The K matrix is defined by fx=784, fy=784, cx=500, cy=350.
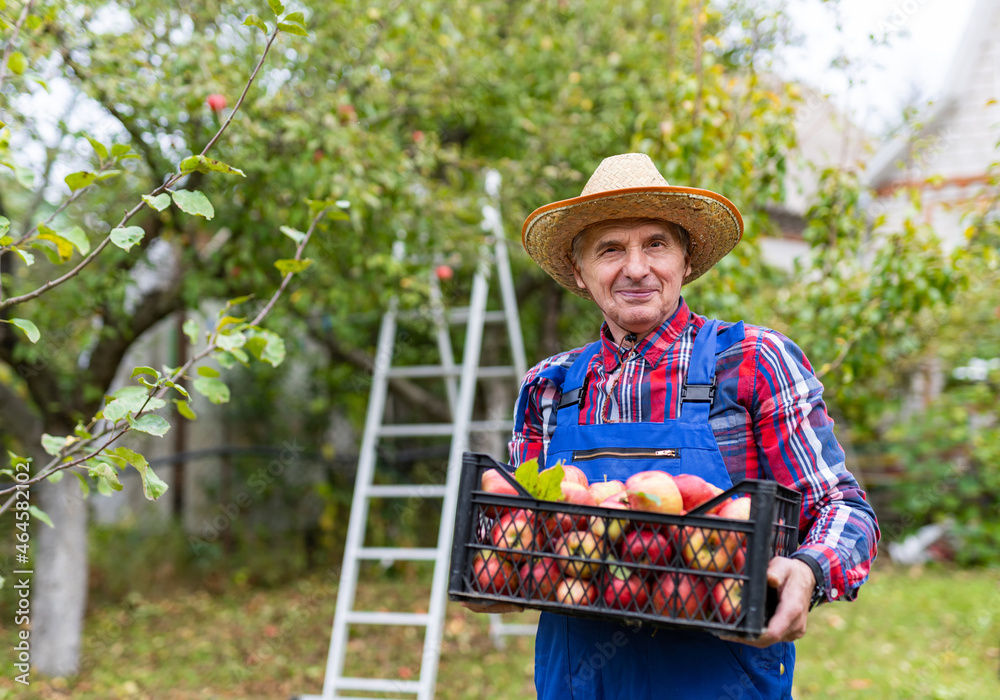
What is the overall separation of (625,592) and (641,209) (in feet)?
2.82

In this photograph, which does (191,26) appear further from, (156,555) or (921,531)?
(921,531)

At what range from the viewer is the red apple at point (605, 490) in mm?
1362

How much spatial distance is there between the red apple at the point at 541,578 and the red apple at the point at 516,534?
25 millimetres

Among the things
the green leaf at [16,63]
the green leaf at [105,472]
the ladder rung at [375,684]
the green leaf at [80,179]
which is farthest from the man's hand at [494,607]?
the ladder rung at [375,684]

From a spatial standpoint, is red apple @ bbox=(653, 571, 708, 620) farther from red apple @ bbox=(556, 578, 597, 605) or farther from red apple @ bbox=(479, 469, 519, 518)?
red apple @ bbox=(479, 469, 519, 518)

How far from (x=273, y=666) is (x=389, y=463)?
83.7 inches

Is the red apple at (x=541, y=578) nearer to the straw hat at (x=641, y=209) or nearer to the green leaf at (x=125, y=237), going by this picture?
the straw hat at (x=641, y=209)

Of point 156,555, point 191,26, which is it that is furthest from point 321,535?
point 191,26

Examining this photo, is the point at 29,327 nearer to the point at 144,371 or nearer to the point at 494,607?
the point at 144,371

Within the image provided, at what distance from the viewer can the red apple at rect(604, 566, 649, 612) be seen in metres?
1.25

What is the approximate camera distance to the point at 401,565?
680cm

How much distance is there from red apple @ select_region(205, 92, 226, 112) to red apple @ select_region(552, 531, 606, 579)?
8.88ft

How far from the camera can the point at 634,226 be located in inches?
69.7

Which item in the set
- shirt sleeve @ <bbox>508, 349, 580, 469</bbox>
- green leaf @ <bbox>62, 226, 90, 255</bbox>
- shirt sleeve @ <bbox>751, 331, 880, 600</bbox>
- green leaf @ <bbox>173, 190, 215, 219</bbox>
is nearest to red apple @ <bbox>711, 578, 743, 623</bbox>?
shirt sleeve @ <bbox>751, 331, 880, 600</bbox>
